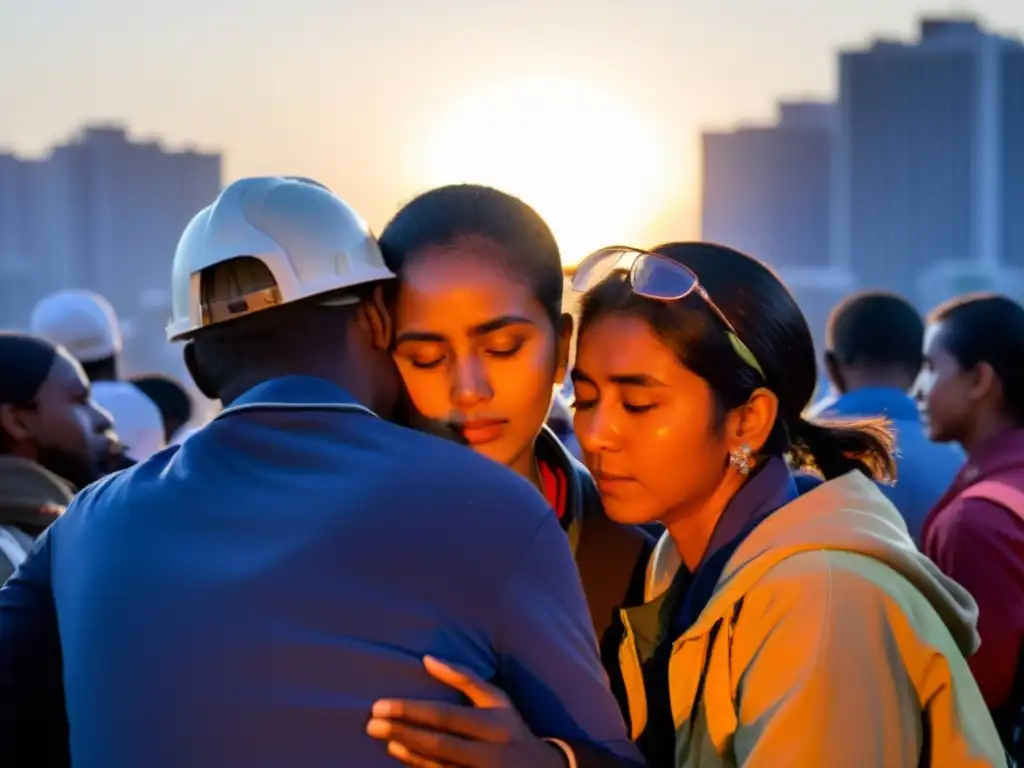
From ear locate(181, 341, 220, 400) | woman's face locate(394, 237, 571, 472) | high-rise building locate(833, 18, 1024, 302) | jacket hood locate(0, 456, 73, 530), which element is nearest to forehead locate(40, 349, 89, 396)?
jacket hood locate(0, 456, 73, 530)

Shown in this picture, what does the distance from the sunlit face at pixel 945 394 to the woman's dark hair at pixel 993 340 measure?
0.10ft

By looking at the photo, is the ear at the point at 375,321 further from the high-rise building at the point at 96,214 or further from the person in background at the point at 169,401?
the high-rise building at the point at 96,214

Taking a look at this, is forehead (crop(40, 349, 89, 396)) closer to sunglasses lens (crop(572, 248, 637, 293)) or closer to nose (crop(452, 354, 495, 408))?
nose (crop(452, 354, 495, 408))

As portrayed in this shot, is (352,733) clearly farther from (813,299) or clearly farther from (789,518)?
(813,299)

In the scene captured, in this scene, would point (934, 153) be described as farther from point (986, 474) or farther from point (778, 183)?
point (986, 474)

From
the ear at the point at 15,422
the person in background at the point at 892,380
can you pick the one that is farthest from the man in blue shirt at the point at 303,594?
the person in background at the point at 892,380

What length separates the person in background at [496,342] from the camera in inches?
117

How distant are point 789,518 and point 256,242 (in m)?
0.99

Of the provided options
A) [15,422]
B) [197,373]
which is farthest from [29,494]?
[197,373]

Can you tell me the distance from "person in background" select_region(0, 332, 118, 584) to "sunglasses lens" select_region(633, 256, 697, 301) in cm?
209

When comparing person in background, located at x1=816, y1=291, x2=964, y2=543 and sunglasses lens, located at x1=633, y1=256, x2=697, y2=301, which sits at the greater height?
sunglasses lens, located at x1=633, y1=256, x2=697, y2=301

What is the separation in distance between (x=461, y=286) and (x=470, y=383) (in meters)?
0.19

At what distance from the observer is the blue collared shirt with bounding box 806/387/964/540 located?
5.44 metres

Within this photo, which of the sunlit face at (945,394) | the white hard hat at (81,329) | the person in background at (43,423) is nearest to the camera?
the person in background at (43,423)
